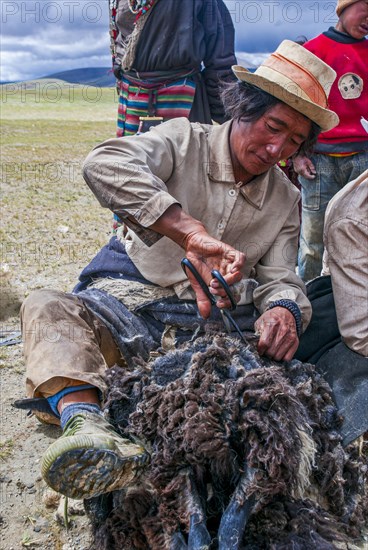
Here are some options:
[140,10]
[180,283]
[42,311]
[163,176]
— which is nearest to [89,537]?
[42,311]

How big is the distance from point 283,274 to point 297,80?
800 mm

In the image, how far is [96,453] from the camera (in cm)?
164

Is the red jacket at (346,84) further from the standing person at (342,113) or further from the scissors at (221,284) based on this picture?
the scissors at (221,284)

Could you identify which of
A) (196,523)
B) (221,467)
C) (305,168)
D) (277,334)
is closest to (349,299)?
(277,334)

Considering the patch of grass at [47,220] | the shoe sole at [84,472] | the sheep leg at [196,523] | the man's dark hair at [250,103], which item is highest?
the man's dark hair at [250,103]

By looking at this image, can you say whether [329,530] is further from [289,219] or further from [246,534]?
[289,219]

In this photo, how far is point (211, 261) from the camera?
2127 millimetres

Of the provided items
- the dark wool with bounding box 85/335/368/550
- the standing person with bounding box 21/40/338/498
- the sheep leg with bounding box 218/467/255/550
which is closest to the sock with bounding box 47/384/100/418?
the standing person with bounding box 21/40/338/498

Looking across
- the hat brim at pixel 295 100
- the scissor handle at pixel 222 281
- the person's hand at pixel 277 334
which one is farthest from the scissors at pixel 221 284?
the hat brim at pixel 295 100

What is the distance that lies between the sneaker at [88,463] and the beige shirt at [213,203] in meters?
0.83

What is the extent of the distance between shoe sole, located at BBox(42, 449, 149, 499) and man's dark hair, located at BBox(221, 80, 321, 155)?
4.80ft

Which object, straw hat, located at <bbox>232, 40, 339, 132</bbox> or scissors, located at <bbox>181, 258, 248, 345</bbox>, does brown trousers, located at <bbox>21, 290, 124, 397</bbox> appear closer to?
scissors, located at <bbox>181, 258, 248, 345</bbox>

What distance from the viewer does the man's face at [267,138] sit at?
7.97 ft

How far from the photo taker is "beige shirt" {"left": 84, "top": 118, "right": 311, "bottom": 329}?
2.42 m
